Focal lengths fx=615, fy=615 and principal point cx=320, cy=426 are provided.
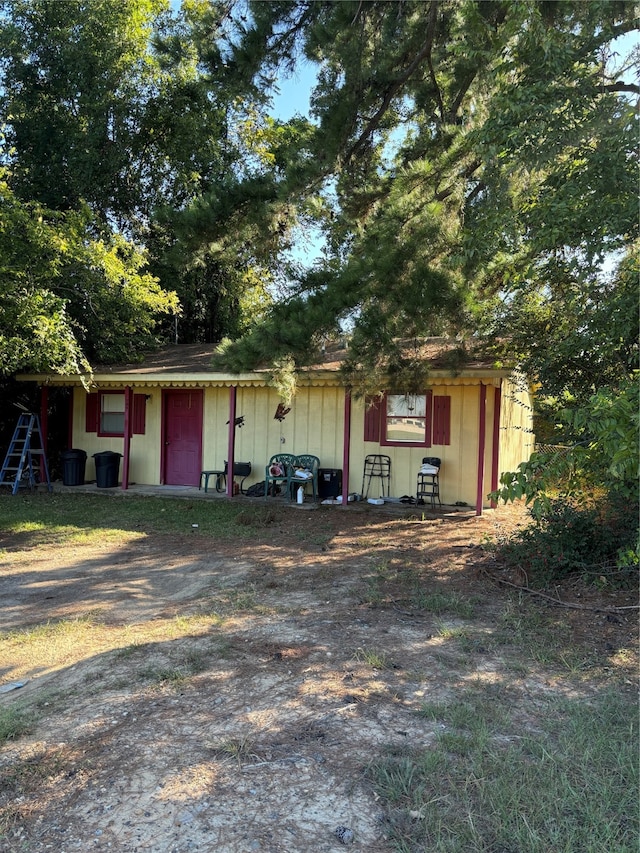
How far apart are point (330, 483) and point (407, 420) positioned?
1875 mm

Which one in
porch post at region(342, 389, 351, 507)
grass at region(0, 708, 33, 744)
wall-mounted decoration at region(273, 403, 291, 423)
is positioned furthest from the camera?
wall-mounted decoration at region(273, 403, 291, 423)

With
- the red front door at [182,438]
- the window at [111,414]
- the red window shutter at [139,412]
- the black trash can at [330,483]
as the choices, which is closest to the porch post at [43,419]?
the window at [111,414]

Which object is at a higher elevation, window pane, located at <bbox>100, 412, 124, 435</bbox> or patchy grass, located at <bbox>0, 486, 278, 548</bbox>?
window pane, located at <bbox>100, 412, 124, 435</bbox>

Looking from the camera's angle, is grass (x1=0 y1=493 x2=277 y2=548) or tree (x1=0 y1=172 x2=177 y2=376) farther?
tree (x1=0 y1=172 x2=177 y2=376)

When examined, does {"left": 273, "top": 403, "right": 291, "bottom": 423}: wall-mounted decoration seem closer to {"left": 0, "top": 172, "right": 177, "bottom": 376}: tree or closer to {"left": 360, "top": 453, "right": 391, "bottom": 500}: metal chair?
{"left": 360, "top": 453, "right": 391, "bottom": 500}: metal chair

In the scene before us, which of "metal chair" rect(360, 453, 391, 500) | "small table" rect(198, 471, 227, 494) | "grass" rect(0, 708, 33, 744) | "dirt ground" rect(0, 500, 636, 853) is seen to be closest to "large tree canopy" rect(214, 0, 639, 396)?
"dirt ground" rect(0, 500, 636, 853)

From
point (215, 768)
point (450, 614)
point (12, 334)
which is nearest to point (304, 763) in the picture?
point (215, 768)

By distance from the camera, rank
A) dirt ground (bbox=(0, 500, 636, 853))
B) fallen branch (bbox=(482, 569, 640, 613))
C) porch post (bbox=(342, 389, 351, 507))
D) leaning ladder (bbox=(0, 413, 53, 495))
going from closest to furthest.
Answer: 1. dirt ground (bbox=(0, 500, 636, 853))
2. fallen branch (bbox=(482, 569, 640, 613))
3. porch post (bbox=(342, 389, 351, 507))
4. leaning ladder (bbox=(0, 413, 53, 495))

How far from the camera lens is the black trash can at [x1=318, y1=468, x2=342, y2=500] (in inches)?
459

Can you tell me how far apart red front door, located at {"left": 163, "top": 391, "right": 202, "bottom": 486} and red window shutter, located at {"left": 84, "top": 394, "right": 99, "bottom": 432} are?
5.63ft

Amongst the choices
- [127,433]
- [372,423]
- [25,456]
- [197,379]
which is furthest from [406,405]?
[25,456]

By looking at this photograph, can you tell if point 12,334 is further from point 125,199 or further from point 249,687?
point 125,199

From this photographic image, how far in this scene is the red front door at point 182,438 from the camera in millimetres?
13242

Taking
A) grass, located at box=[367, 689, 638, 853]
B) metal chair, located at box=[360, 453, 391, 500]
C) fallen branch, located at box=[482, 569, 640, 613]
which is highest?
metal chair, located at box=[360, 453, 391, 500]
